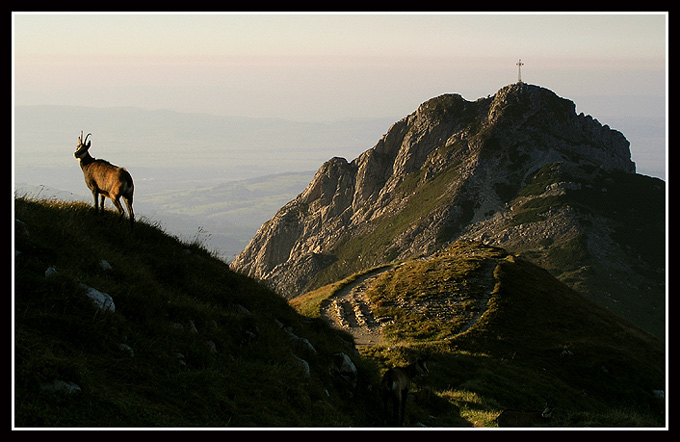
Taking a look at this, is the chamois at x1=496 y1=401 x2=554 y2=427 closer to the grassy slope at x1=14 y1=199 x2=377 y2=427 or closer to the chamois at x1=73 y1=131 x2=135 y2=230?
the grassy slope at x1=14 y1=199 x2=377 y2=427

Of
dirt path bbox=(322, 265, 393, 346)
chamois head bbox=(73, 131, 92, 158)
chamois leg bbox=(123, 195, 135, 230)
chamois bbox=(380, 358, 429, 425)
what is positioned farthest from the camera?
dirt path bbox=(322, 265, 393, 346)

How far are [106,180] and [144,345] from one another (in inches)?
341

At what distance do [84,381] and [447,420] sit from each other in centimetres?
1310

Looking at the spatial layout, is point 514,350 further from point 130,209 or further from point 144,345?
point 144,345

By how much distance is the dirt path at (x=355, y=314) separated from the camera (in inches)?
1667

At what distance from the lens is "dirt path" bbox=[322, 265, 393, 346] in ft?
139

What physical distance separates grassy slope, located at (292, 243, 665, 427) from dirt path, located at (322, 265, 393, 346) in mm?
1205

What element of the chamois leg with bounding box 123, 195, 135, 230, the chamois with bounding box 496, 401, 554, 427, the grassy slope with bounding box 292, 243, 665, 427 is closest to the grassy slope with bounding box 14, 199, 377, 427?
the chamois leg with bounding box 123, 195, 135, 230

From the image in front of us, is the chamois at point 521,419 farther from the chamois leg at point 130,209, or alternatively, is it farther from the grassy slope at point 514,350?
the chamois leg at point 130,209

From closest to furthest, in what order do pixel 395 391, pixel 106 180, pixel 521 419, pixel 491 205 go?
pixel 395 391
pixel 106 180
pixel 521 419
pixel 491 205

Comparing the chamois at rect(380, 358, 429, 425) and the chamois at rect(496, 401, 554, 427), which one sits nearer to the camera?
the chamois at rect(380, 358, 429, 425)

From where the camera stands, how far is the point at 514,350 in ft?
127

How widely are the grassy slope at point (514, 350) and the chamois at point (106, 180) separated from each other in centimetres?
1247

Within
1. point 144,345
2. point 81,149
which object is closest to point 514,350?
point 81,149
